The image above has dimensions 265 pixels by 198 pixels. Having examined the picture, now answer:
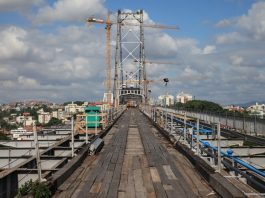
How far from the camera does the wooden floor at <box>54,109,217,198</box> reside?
8516 millimetres

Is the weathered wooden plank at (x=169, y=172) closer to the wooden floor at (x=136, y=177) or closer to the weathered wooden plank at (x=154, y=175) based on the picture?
the wooden floor at (x=136, y=177)

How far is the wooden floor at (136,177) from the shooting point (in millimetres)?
8516

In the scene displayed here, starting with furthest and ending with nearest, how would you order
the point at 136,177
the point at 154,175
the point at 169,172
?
the point at 169,172 → the point at 154,175 → the point at 136,177

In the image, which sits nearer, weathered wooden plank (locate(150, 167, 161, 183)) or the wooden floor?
the wooden floor

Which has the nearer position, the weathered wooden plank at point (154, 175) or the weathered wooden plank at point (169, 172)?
the weathered wooden plank at point (154, 175)

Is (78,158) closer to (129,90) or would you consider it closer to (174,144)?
(174,144)

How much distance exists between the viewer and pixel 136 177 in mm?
10195

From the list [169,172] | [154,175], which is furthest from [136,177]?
[169,172]

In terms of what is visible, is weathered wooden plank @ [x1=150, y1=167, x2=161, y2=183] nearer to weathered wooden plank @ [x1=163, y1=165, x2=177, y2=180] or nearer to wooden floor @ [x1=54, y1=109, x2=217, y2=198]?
wooden floor @ [x1=54, y1=109, x2=217, y2=198]

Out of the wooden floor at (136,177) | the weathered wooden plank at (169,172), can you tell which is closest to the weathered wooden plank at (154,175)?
the wooden floor at (136,177)

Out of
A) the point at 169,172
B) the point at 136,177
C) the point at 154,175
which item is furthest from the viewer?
the point at 169,172

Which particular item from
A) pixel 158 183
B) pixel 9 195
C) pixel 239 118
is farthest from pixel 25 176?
pixel 239 118

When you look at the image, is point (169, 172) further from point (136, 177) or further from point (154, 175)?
point (136, 177)

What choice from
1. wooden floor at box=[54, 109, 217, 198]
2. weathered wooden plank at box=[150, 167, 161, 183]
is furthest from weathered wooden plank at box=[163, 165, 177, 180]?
weathered wooden plank at box=[150, 167, 161, 183]
